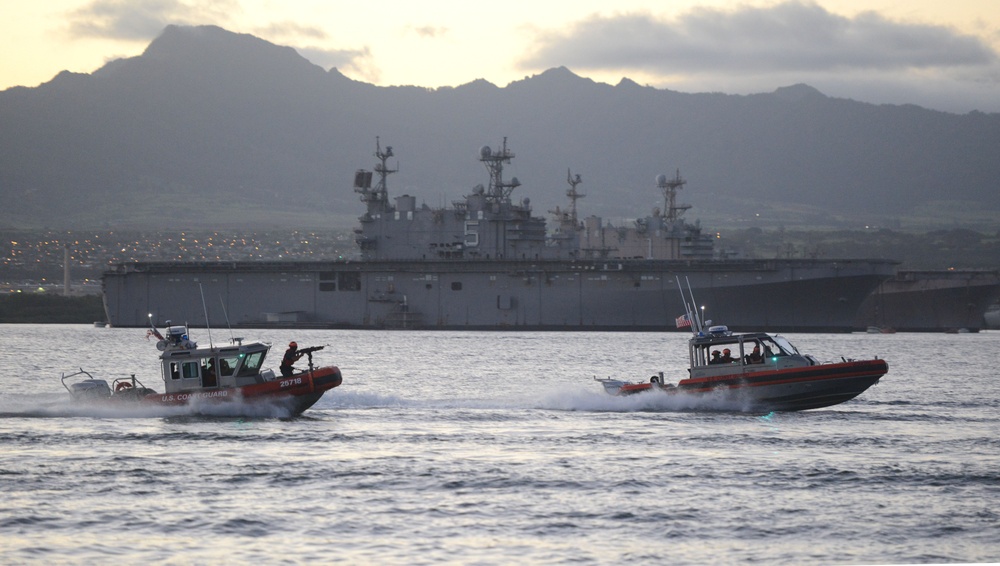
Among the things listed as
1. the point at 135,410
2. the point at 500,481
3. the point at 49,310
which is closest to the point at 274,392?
the point at 135,410

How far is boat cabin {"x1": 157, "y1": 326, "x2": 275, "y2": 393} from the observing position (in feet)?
95.8

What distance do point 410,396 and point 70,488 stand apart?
618 inches

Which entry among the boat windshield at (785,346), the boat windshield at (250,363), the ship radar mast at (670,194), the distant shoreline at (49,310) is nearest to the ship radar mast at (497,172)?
the ship radar mast at (670,194)

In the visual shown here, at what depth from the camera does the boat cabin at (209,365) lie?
95.8ft

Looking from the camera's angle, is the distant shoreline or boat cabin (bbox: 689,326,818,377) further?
the distant shoreline

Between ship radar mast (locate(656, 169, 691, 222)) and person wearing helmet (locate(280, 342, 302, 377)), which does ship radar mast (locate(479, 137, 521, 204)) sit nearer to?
ship radar mast (locate(656, 169, 691, 222))

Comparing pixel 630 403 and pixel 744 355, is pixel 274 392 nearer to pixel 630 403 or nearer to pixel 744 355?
pixel 630 403

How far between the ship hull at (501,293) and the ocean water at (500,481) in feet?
137

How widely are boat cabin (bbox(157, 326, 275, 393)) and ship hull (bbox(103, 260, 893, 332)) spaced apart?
164 feet

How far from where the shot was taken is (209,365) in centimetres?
2933

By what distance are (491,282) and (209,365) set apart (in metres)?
55.6

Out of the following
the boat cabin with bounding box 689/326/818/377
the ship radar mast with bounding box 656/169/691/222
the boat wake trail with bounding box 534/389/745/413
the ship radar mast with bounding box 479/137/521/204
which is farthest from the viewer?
the ship radar mast with bounding box 656/169/691/222

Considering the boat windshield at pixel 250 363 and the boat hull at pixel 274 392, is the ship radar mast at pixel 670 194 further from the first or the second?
the boat windshield at pixel 250 363

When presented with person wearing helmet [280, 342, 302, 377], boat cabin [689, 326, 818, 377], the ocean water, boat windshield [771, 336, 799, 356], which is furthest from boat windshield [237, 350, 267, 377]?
boat windshield [771, 336, 799, 356]
